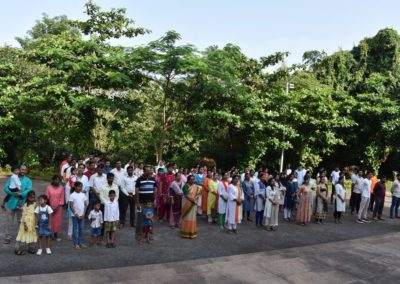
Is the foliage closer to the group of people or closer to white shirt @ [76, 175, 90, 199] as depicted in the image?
the group of people

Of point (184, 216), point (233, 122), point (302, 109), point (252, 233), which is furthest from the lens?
point (302, 109)

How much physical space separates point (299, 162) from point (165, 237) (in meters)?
14.6

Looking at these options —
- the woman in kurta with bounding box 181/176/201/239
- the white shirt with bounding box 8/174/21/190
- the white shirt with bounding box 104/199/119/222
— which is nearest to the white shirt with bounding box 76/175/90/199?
the white shirt with bounding box 104/199/119/222

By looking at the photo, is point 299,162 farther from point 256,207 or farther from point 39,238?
point 39,238

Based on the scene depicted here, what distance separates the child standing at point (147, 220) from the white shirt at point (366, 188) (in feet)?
26.1

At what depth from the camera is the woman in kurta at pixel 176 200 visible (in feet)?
42.4

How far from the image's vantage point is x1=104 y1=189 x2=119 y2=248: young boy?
10484mm

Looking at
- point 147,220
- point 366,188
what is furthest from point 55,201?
point 366,188

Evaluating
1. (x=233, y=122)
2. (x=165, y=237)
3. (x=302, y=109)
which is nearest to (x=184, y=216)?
(x=165, y=237)

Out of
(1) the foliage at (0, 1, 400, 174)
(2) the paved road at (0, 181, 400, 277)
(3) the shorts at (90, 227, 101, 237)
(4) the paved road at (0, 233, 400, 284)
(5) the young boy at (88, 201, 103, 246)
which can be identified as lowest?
(4) the paved road at (0, 233, 400, 284)

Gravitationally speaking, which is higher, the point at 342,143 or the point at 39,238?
the point at 342,143

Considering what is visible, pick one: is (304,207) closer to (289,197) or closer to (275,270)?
(289,197)

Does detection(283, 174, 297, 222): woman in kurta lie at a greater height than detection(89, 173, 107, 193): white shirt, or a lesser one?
lesser

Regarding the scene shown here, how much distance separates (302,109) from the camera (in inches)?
944
